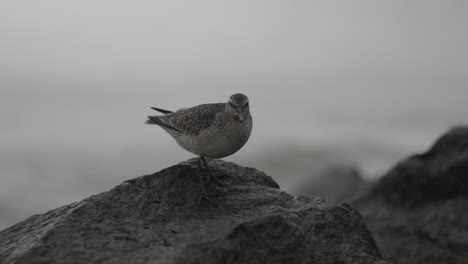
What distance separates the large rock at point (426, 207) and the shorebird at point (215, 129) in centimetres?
429

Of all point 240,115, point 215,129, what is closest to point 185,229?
point 215,129

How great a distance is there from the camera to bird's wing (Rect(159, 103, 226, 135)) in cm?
725

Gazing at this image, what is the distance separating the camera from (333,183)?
1750 cm

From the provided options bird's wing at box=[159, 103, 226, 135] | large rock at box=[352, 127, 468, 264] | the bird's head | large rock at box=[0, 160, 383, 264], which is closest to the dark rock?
large rock at box=[352, 127, 468, 264]

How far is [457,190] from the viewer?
31.9 ft

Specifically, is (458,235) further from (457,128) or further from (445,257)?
(457,128)

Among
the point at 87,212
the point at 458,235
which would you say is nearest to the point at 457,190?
the point at 458,235

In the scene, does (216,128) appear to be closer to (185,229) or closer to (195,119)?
(195,119)

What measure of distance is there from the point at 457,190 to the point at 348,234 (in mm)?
4782

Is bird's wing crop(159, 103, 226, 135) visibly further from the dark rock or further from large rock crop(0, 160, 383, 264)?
the dark rock

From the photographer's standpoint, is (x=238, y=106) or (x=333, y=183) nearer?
(x=238, y=106)

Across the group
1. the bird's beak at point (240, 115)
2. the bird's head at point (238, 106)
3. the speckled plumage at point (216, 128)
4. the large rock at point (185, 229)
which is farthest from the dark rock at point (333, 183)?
the large rock at point (185, 229)

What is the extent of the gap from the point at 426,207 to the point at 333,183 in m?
7.59

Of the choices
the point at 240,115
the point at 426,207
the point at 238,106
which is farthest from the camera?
the point at 426,207
